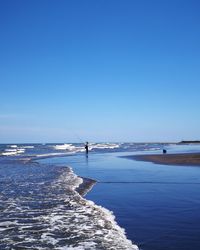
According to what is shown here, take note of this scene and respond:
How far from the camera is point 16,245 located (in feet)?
26.0

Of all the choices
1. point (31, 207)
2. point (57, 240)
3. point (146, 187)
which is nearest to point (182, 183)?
point (146, 187)

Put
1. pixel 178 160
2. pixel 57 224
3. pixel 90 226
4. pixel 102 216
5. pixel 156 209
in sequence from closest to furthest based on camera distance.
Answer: pixel 90 226
pixel 57 224
pixel 102 216
pixel 156 209
pixel 178 160

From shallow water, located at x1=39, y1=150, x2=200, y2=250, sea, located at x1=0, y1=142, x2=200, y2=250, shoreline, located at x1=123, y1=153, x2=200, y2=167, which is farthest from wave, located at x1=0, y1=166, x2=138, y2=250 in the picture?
shoreline, located at x1=123, y1=153, x2=200, y2=167

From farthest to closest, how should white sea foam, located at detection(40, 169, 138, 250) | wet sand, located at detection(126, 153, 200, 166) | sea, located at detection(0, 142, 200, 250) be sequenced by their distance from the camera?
wet sand, located at detection(126, 153, 200, 166) < sea, located at detection(0, 142, 200, 250) < white sea foam, located at detection(40, 169, 138, 250)

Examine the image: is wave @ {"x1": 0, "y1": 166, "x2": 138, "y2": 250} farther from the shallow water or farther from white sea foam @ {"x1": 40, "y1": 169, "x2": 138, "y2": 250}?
the shallow water

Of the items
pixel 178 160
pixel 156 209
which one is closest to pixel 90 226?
pixel 156 209

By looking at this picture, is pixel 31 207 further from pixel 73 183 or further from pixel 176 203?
pixel 73 183

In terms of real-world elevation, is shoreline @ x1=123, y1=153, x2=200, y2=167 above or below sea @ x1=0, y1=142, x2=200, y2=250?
above

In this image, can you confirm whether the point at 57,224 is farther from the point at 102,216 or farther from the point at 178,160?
the point at 178,160

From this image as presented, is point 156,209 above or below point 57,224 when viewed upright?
above

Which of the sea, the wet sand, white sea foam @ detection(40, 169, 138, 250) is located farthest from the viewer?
the wet sand

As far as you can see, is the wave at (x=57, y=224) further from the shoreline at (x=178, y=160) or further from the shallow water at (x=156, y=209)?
the shoreline at (x=178, y=160)

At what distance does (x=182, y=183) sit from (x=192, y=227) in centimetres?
840

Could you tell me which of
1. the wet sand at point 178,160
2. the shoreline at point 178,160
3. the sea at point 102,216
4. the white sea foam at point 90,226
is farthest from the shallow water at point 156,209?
the wet sand at point 178,160
